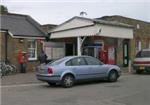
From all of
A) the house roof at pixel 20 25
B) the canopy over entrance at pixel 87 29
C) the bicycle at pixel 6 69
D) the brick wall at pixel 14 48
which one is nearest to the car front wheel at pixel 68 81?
the bicycle at pixel 6 69

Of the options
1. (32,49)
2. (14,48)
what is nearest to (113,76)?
(14,48)

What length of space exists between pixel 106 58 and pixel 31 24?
22.7ft

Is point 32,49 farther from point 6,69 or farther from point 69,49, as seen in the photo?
point 69,49

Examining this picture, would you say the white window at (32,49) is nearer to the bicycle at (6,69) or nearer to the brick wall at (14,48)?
the brick wall at (14,48)

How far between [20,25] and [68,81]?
12.4 m

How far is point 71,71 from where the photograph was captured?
17391 mm

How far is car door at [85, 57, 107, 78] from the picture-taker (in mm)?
18345

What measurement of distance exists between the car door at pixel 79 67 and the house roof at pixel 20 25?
918 cm

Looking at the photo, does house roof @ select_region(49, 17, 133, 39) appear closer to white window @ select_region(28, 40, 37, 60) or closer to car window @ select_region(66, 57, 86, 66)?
white window @ select_region(28, 40, 37, 60)

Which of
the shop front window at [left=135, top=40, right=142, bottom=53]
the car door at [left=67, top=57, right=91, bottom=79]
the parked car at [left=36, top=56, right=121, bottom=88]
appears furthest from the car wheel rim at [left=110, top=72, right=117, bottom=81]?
the shop front window at [left=135, top=40, right=142, bottom=53]

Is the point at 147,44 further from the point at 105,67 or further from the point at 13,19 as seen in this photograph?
the point at 105,67

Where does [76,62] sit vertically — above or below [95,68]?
above

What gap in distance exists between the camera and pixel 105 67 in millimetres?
19094

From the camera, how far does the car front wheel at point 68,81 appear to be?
17062mm
